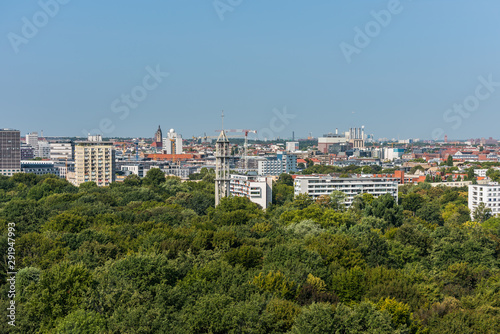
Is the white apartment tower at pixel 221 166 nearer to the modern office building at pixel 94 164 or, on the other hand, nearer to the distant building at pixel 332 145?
the modern office building at pixel 94 164

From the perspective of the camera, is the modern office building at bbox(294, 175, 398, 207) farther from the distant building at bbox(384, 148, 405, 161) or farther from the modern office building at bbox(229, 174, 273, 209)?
the distant building at bbox(384, 148, 405, 161)

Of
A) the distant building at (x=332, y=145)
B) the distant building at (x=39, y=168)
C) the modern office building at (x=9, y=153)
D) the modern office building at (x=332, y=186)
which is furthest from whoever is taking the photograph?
the distant building at (x=332, y=145)

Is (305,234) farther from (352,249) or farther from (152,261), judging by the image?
(152,261)

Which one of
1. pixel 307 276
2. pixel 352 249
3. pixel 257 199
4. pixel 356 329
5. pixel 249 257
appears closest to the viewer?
pixel 356 329

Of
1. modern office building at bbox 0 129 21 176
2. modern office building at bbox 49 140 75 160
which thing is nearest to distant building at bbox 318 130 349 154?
modern office building at bbox 49 140 75 160

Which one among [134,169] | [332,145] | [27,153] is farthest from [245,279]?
[332,145]

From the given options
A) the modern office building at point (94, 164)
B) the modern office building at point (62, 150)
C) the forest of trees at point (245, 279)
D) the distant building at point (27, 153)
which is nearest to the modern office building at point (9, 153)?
the modern office building at point (94, 164)

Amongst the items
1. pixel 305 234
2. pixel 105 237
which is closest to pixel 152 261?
pixel 105 237

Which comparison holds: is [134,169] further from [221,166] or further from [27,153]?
[221,166]
